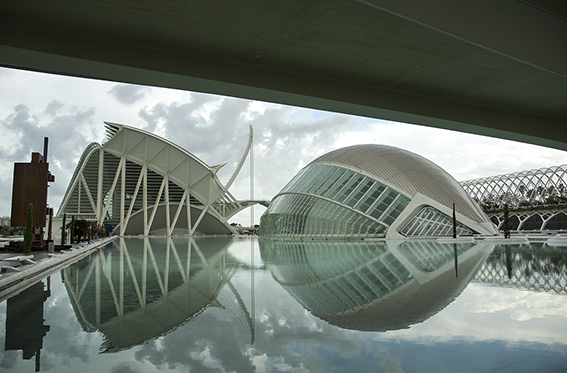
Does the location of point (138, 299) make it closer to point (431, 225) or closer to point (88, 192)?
point (431, 225)

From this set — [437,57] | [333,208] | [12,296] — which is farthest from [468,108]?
[333,208]

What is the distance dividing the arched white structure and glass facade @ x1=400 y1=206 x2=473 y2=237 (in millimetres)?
36825

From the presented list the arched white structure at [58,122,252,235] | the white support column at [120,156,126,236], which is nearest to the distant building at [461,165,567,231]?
the arched white structure at [58,122,252,235]

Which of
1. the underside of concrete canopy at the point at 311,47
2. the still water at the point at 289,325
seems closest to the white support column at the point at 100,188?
the still water at the point at 289,325

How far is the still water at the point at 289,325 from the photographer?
3896mm

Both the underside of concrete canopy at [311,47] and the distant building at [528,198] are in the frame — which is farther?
the distant building at [528,198]

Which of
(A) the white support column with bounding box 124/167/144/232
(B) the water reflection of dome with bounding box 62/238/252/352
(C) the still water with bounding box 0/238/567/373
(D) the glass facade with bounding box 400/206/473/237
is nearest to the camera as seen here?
(C) the still water with bounding box 0/238/567/373

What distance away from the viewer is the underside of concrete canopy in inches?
147

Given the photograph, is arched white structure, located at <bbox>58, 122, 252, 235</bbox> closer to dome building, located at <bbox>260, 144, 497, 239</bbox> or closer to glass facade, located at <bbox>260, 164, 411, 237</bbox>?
glass facade, located at <bbox>260, 164, 411, 237</bbox>

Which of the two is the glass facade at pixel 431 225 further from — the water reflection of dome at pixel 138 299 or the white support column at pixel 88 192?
the white support column at pixel 88 192

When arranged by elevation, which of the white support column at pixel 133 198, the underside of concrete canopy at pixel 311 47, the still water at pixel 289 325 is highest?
the white support column at pixel 133 198

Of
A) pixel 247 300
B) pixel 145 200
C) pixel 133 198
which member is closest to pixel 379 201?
pixel 247 300

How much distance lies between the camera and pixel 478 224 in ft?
115

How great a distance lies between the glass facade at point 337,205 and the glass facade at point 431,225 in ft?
5.37
